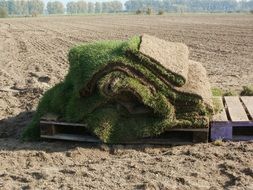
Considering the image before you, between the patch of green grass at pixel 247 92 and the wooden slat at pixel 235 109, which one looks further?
the patch of green grass at pixel 247 92

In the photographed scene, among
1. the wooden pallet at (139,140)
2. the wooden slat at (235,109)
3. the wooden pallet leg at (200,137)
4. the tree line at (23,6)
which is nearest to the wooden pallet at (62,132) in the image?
the wooden pallet at (139,140)

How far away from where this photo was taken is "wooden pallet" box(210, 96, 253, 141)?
5707 mm

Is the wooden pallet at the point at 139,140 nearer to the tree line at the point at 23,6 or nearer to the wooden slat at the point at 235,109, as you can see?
the wooden slat at the point at 235,109

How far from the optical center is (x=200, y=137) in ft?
18.6

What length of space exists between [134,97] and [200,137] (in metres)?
0.94

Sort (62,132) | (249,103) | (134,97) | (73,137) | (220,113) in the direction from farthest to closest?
(249,103) < (62,132) < (220,113) < (73,137) < (134,97)

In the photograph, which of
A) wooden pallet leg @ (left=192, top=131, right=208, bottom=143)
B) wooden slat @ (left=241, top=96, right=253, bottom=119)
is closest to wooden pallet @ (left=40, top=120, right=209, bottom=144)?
wooden pallet leg @ (left=192, top=131, right=208, bottom=143)

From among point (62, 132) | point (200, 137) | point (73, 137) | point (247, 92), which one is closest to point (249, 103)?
point (200, 137)

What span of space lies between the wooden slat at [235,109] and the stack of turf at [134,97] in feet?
1.28

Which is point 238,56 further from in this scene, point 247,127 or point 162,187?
point 162,187

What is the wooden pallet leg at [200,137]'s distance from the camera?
5.66 meters

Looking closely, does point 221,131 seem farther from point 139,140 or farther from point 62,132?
point 62,132

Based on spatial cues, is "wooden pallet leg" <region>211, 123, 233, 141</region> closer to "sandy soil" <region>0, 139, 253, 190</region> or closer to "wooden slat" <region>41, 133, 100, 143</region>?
"sandy soil" <region>0, 139, 253, 190</region>

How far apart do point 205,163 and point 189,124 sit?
708 mm
